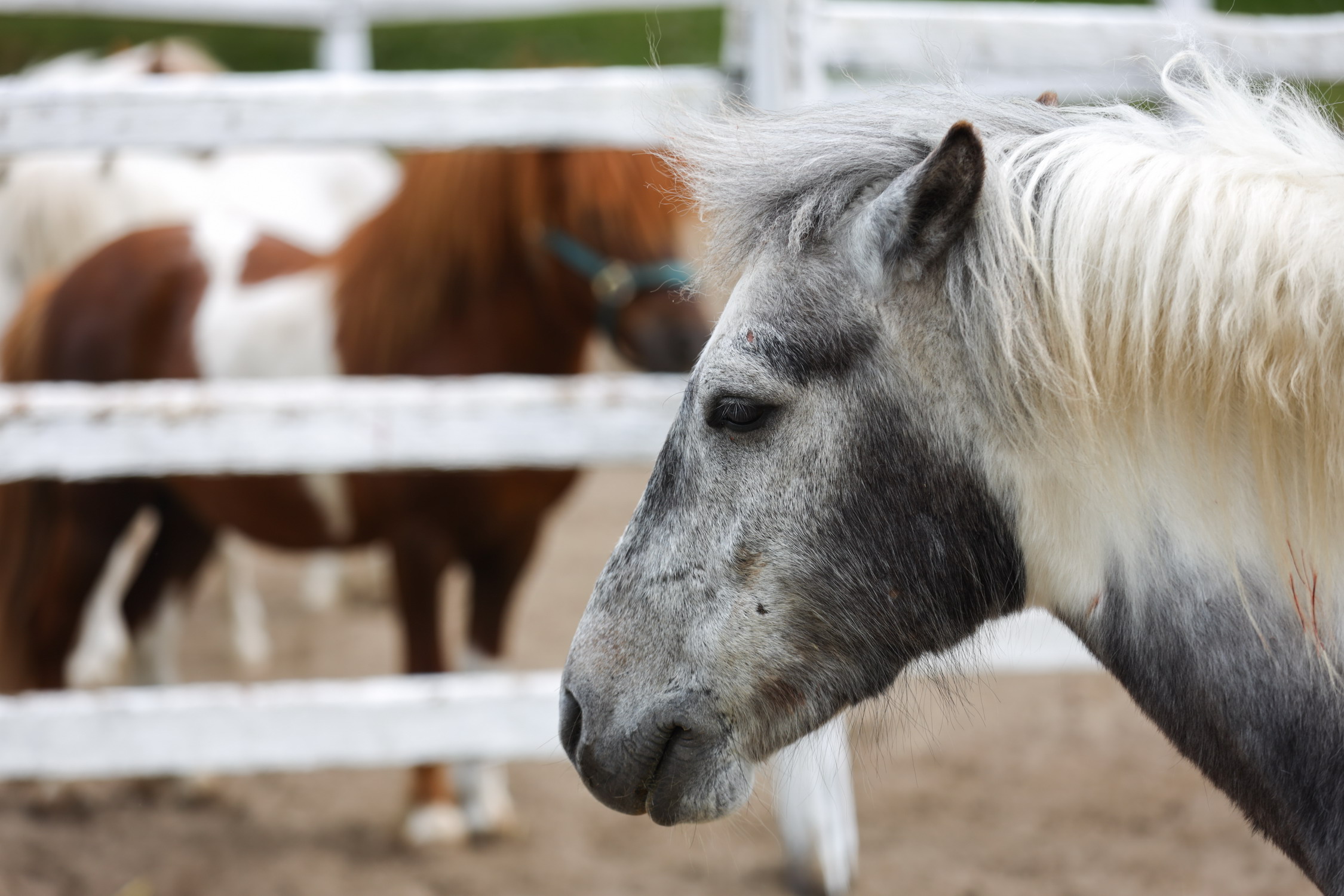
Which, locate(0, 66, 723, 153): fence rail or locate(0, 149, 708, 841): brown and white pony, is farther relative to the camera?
locate(0, 149, 708, 841): brown and white pony

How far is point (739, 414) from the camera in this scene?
133cm

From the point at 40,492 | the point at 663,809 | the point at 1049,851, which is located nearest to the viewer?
the point at 663,809

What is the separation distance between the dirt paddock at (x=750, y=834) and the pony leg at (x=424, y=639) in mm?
82

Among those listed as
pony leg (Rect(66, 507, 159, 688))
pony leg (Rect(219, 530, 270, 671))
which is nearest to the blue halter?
pony leg (Rect(66, 507, 159, 688))

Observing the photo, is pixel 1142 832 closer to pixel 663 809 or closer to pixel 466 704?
pixel 466 704

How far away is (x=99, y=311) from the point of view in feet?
11.0

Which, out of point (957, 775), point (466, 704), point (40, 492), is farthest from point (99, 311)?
point (957, 775)

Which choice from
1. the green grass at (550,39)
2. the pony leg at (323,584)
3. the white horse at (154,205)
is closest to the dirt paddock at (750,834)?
the white horse at (154,205)

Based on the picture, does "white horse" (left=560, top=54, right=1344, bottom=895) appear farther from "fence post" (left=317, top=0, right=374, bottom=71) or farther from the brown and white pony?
"fence post" (left=317, top=0, right=374, bottom=71)

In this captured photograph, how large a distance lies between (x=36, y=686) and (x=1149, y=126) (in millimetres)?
3292

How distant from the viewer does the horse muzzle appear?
1366 mm

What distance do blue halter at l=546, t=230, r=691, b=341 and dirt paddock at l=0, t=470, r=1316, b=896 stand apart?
4.06 ft

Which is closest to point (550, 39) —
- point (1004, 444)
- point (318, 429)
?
point (318, 429)

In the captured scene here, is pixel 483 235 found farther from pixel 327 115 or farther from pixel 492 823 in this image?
pixel 492 823
